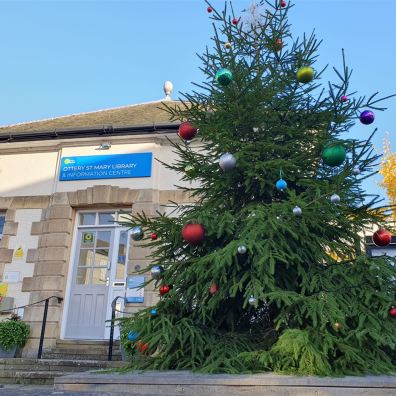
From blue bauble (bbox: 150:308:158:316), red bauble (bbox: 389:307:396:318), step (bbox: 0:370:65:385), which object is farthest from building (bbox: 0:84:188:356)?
red bauble (bbox: 389:307:396:318)

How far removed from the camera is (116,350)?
7602mm

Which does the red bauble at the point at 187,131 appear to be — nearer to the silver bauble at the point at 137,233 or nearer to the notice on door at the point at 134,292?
the silver bauble at the point at 137,233

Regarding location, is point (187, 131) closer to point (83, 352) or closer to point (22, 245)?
point (83, 352)

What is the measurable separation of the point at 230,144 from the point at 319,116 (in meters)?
1.00

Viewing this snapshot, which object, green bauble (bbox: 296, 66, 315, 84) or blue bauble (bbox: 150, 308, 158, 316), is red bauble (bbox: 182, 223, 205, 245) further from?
green bauble (bbox: 296, 66, 315, 84)

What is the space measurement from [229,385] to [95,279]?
600 cm

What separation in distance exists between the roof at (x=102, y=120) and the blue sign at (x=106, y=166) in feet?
2.32

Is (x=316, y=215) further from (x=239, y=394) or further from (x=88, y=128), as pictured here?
(x=88, y=128)

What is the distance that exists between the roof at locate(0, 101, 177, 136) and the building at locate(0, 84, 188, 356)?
121mm

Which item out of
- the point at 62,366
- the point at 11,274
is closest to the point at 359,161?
the point at 62,366

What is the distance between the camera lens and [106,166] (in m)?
9.05

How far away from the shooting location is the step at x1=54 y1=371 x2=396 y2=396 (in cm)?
291

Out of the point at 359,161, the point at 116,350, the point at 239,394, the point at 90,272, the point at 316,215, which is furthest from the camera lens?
the point at 90,272

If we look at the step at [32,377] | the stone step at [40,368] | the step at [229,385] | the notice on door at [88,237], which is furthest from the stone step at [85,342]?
the step at [229,385]
